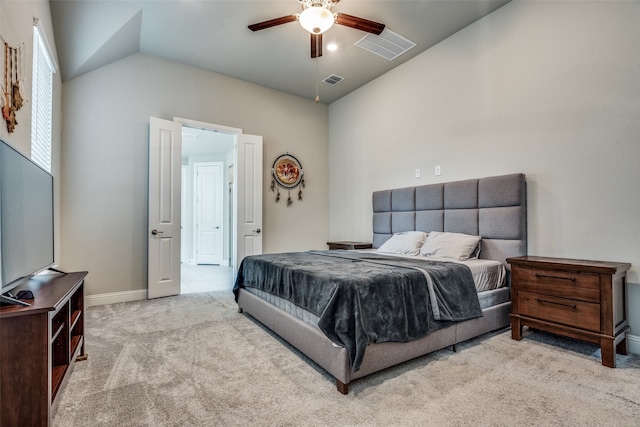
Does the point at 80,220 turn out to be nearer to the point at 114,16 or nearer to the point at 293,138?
the point at 114,16

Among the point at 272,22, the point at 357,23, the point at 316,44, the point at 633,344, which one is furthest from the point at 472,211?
the point at 272,22

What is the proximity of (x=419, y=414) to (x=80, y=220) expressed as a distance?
4.08 meters

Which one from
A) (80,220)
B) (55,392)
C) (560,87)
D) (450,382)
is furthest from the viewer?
(80,220)

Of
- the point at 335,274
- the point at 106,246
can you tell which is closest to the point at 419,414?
the point at 335,274

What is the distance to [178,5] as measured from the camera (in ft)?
10.4

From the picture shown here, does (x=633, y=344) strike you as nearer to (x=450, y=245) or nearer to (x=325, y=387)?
(x=450, y=245)

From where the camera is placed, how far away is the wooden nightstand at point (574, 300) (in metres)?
2.15

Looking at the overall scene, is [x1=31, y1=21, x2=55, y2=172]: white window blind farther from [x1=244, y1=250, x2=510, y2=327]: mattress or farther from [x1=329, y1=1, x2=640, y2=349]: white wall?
[x1=329, y1=1, x2=640, y2=349]: white wall

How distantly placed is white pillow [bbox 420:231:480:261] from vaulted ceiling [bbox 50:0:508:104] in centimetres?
240

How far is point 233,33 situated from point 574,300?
4.28 metres

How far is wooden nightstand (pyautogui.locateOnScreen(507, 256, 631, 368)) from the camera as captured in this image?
215 cm

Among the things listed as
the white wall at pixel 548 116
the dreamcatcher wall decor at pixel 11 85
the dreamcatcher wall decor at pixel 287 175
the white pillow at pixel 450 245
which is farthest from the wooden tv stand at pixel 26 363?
the dreamcatcher wall decor at pixel 287 175

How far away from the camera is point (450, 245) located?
3188 mm

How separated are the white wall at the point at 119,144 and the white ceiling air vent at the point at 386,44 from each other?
6.76 feet
